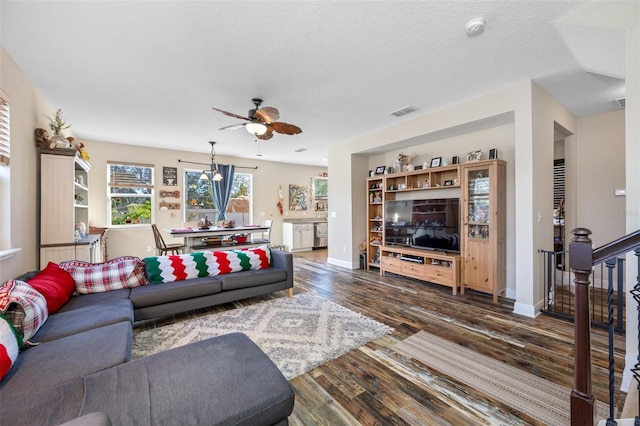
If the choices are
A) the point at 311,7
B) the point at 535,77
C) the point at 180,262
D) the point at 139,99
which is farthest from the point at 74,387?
the point at 535,77

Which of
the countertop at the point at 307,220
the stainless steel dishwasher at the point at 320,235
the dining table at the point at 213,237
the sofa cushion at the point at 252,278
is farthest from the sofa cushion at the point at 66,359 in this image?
the stainless steel dishwasher at the point at 320,235

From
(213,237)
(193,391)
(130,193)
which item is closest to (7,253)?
(193,391)

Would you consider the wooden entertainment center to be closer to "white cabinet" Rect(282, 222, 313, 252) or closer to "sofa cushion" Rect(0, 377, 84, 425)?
"white cabinet" Rect(282, 222, 313, 252)

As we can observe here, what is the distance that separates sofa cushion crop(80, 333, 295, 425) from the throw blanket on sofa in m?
1.85

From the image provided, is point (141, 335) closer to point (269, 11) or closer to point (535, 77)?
point (269, 11)

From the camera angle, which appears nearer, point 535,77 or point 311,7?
point 311,7

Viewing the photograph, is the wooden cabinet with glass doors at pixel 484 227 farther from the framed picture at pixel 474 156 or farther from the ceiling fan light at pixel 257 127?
the ceiling fan light at pixel 257 127

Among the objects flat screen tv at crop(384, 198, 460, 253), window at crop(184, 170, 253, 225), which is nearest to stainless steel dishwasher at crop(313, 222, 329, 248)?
window at crop(184, 170, 253, 225)

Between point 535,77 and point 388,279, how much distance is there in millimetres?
3427

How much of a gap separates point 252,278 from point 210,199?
14.2 ft

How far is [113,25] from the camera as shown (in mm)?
2150

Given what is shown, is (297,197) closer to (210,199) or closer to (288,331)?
(210,199)

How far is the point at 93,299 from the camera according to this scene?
8.29ft

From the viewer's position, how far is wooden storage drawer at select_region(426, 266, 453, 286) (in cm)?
401
